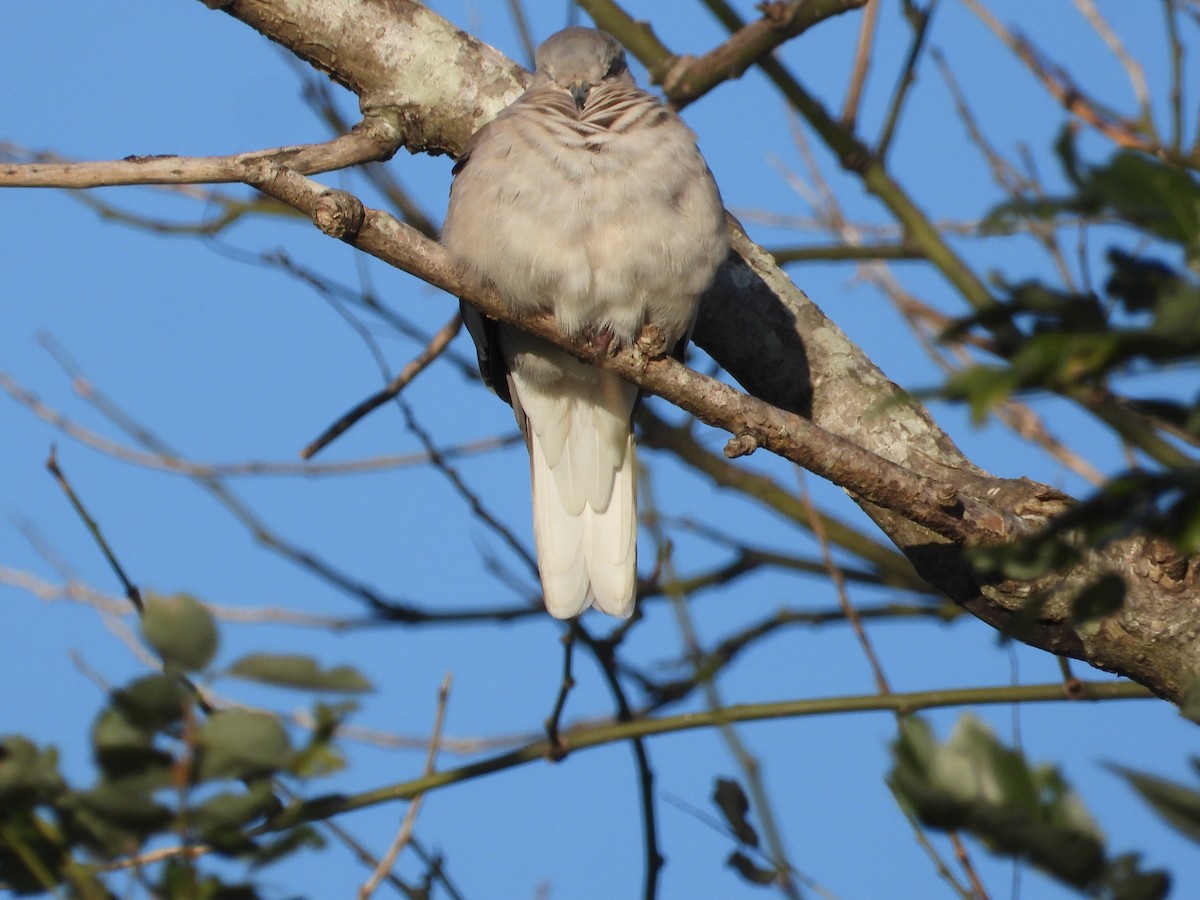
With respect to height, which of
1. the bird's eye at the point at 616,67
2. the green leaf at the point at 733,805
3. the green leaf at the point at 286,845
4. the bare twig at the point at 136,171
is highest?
the bird's eye at the point at 616,67

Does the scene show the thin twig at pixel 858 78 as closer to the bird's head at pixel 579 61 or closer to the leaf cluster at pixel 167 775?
the bird's head at pixel 579 61

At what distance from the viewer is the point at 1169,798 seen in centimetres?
102

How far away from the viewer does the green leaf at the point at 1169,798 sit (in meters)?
1.02

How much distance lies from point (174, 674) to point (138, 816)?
0.15 metres

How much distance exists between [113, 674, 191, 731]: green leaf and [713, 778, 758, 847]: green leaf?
1143mm

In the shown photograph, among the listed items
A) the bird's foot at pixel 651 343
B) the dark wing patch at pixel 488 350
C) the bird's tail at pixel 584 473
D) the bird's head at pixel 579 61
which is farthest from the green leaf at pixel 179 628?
the bird's head at pixel 579 61

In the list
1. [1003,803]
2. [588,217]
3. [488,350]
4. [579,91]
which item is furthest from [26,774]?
[579,91]

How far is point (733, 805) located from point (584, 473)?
1.44 m

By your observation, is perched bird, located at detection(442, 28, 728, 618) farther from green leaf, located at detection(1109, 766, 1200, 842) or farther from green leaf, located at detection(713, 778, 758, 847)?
green leaf, located at detection(1109, 766, 1200, 842)

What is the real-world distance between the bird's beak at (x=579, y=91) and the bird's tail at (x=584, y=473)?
27.6 inches

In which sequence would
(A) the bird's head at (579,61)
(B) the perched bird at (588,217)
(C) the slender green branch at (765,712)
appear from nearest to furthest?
(C) the slender green branch at (765,712) < (B) the perched bird at (588,217) < (A) the bird's head at (579,61)

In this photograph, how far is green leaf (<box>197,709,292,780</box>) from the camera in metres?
1.31

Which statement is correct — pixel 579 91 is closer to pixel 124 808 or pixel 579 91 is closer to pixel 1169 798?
pixel 124 808

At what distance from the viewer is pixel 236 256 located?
Result: 12.8ft
